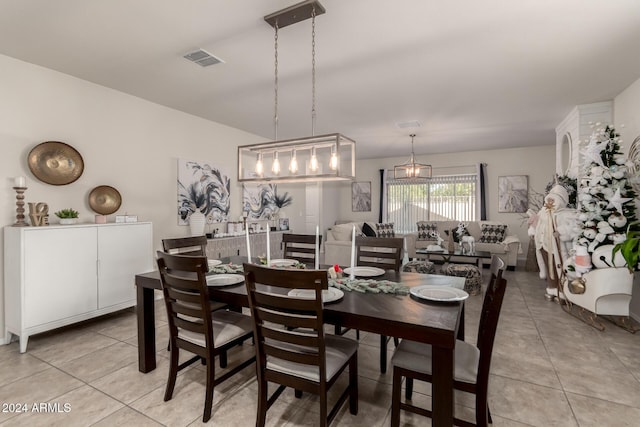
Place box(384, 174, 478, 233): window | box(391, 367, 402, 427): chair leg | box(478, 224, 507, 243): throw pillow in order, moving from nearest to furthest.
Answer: box(391, 367, 402, 427): chair leg
box(478, 224, 507, 243): throw pillow
box(384, 174, 478, 233): window

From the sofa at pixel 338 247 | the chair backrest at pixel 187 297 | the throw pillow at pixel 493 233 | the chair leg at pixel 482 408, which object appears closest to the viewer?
the chair leg at pixel 482 408

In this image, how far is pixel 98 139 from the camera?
3504 millimetres

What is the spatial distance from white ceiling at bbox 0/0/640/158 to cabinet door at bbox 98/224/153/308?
1.62 metres

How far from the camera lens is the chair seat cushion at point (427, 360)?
5.17 ft

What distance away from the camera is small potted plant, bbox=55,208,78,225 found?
3.07m

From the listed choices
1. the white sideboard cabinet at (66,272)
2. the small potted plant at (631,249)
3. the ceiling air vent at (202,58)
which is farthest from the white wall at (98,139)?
the small potted plant at (631,249)

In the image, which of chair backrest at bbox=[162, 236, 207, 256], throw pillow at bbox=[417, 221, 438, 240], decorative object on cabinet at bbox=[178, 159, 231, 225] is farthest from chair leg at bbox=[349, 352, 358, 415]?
throw pillow at bbox=[417, 221, 438, 240]

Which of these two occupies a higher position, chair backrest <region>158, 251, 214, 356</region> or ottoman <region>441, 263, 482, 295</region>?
chair backrest <region>158, 251, 214, 356</region>

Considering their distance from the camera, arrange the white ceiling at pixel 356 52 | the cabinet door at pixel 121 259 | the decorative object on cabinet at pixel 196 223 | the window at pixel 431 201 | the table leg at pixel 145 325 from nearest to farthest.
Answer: the white ceiling at pixel 356 52, the table leg at pixel 145 325, the cabinet door at pixel 121 259, the decorative object on cabinet at pixel 196 223, the window at pixel 431 201

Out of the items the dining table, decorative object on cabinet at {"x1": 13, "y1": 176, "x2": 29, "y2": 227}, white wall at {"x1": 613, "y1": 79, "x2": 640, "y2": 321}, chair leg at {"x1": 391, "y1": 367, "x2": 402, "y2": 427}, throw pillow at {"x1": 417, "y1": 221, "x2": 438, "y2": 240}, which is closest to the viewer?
the dining table

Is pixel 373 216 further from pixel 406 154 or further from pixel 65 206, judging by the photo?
pixel 65 206

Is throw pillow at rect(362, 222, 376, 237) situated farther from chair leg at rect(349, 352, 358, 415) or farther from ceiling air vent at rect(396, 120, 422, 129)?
chair leg at rect(349, 352, 358, 415)

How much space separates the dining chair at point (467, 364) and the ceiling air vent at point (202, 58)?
9.02ft

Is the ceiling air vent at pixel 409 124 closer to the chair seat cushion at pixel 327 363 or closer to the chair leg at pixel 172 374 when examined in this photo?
the chair seat cushion at pixel 327 363
